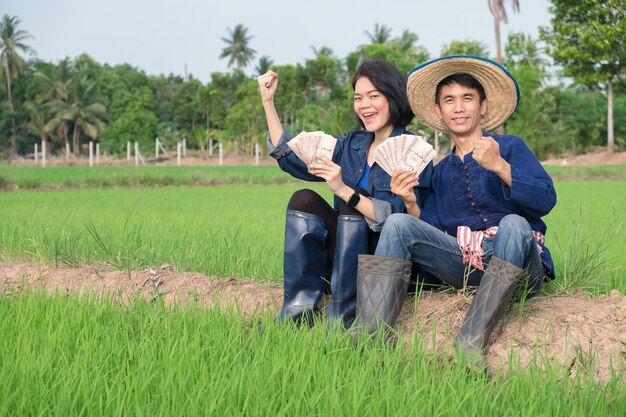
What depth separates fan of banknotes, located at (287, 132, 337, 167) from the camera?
8.91ft

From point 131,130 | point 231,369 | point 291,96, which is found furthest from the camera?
point 131,130

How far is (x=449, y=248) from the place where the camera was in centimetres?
254

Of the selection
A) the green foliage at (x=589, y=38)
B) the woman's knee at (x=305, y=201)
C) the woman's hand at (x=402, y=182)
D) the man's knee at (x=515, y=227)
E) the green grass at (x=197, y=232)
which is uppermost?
the green foliage at (x=589, y=38)

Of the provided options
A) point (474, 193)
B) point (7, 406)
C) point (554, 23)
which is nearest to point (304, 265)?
point (474, 193)

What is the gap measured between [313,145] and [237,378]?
44.1 inches

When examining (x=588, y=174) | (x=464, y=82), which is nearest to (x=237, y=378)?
(x=464, y=82)

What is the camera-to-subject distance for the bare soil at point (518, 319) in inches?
95.1

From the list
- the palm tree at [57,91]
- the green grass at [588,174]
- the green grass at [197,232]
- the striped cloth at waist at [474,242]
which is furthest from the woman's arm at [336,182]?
the palm tree at [57,91]

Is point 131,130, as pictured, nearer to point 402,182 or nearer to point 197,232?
point 197,232

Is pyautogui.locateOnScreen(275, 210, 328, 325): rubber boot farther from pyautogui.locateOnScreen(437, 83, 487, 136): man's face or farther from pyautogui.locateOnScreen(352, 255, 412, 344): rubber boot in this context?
pyautogui.locateOnScreen(437, 83, 487, 136): man's face

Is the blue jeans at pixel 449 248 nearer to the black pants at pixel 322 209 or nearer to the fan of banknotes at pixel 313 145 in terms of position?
the black pants at pixel 322 209

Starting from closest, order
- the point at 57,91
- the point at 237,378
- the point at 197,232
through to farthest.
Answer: the point at 237,378, the point at 197,232, the point at 57,91

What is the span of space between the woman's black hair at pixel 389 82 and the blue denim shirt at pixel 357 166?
0.10 meters

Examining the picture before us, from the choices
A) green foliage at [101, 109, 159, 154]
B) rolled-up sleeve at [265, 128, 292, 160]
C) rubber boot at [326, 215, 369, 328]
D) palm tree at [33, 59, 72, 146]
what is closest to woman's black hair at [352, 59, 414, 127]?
rolled-up sleeve at [265, 128, 292, 160]
